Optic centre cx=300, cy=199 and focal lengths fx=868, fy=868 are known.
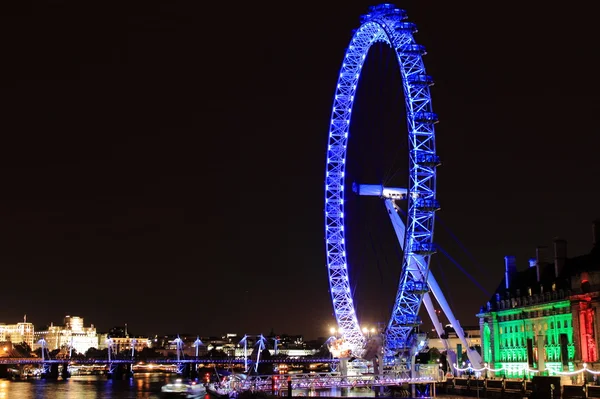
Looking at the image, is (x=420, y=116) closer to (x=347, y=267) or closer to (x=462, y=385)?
(x=347, y=267)

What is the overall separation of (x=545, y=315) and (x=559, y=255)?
6.16 m

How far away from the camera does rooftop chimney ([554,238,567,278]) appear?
86.2 metres

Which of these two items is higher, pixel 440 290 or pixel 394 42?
pixel 394 42

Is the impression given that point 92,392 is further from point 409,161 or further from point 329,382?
point 409,161

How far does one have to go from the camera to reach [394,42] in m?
62.6

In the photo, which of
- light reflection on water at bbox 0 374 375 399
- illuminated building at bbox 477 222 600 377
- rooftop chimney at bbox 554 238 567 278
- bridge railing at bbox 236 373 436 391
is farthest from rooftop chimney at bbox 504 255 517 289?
bridge railing at bbox 236 373 436 391

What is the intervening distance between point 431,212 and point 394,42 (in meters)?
12.5

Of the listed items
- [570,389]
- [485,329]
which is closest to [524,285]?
[485,329]

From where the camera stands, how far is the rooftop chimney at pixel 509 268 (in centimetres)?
10006

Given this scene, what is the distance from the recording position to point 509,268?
101125 mm

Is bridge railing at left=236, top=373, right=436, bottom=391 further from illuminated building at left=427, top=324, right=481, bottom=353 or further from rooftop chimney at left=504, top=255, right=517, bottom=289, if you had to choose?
illuminated building at left=427, top=324, right=481, bottom=353

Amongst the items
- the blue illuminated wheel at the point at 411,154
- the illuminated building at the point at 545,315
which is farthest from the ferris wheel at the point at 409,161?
the illuminated building at the point at 545,315

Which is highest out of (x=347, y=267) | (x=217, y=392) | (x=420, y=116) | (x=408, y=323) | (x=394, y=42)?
(x=394, y=42)

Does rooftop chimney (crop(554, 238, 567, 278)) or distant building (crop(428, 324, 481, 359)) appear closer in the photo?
rooftop chimney (crop(554, 238, 567, 278))
